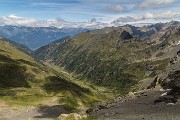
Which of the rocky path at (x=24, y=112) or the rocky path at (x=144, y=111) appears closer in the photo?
the rocky path at (x=144, y=111)

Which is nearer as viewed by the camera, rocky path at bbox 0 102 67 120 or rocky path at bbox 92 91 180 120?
rocky path at bbox 92 91 180 120

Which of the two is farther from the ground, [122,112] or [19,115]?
[122,112]

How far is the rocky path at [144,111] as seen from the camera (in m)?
68.7

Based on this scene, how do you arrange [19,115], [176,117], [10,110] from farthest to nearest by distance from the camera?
1. [10,110]
2. [19,115]
3. [176,117]

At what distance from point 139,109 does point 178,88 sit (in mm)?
11876

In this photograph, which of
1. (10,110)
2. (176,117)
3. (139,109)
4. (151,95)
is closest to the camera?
(176,117)

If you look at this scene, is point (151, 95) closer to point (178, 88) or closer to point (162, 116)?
point (178, 88)

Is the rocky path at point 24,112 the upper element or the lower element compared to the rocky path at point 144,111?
lower

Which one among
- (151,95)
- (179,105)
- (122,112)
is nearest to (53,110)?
(151,95)

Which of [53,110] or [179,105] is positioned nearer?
[179,105]

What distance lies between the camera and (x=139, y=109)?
83.4 metres

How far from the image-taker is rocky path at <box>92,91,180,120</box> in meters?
68.7

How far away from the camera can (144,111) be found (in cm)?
7906

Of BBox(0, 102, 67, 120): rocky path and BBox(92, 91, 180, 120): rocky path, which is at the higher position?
BBox(92, 91, 180, 120): rocky path
